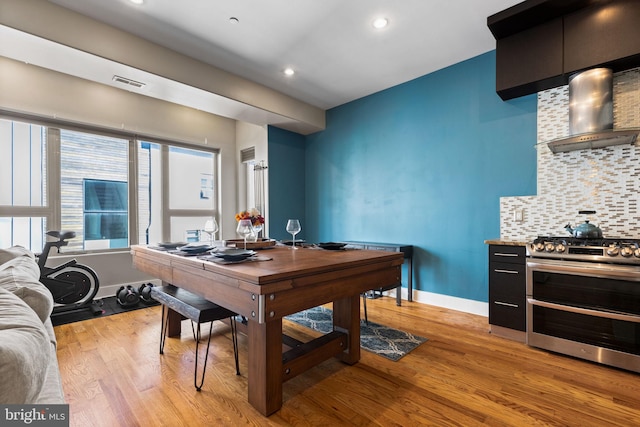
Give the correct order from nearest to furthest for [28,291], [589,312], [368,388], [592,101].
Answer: [28,291] → [368,388] → [589,312] → [592,101]

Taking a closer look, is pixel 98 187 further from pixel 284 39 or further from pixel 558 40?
pixel 558 40

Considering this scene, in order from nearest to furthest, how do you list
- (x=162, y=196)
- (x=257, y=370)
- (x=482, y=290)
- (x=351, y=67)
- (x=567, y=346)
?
(x=257, y=370)
(x=567, y=346)
(x=482, y=290)
(x=351, y=67)
(x=162, y=196)

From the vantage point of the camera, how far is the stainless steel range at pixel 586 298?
6.70 ft

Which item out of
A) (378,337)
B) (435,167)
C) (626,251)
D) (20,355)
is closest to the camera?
(20,355)

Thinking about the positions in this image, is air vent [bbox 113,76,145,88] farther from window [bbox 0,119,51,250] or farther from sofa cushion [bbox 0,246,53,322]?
sofa cushion [bbox 0,246,53,322]

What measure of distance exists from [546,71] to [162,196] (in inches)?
200

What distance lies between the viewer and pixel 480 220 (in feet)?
10.8

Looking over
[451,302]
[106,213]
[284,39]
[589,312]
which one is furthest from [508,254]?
[106,213]

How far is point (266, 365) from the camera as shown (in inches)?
62.6

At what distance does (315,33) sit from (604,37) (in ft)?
7.98

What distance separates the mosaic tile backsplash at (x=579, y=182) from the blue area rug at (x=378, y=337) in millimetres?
1589

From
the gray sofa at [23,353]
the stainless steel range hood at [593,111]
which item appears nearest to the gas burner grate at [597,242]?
the stainless steel range hood at [593,111]

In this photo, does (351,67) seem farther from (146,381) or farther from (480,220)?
(146,381)

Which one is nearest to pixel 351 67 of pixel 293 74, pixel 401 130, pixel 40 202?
pixel 293 74
